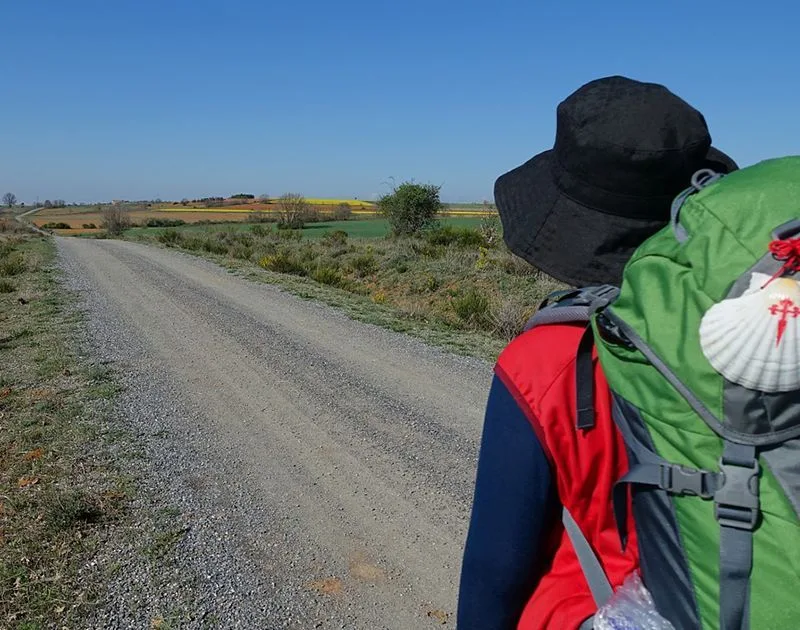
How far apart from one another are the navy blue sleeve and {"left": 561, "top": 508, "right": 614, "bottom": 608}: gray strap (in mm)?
40

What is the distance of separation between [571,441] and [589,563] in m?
0.22

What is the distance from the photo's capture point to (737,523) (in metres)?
0.77

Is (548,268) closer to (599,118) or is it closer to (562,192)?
(562,192)

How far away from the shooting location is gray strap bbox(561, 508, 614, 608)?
3.31ft

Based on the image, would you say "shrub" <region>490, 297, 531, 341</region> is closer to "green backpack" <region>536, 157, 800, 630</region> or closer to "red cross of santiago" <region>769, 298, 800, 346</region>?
"green backpack" <region>536, 157, 800, 630</region>

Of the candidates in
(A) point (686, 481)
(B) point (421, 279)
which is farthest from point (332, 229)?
(A) point (686, 481)

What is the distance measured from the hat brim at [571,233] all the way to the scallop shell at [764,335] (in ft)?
1.13

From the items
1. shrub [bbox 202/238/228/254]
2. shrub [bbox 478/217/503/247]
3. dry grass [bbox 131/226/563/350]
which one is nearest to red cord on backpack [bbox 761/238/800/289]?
dry grass [bbox 131/226/563/350]

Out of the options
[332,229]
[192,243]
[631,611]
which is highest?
[631,611]

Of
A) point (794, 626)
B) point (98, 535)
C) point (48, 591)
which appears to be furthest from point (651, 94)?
point (98, 535)

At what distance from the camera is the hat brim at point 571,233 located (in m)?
1.09

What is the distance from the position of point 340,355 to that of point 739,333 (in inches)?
277

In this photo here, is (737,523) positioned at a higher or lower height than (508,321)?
higher

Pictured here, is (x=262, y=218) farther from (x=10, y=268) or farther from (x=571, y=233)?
(x=571, y=233)
